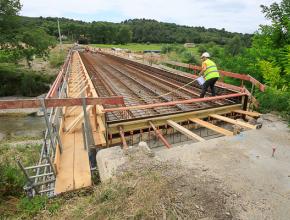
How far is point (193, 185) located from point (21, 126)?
20999 mm

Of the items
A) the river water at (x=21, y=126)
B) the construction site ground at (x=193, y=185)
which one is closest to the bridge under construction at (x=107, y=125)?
the construction site ground at (x=193, y=185)

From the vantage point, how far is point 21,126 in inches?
808

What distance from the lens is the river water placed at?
61.2 ft

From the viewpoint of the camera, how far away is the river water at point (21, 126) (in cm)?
1866

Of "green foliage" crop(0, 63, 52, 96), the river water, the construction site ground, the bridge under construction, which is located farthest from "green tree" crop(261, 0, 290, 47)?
"green foliage" crop(0, 63, 52, 96)

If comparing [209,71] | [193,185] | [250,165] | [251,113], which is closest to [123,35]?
[209,71]

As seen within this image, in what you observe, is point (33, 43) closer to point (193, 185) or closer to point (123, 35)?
point (193, 185)

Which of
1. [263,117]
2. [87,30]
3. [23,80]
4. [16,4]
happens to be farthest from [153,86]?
[87,30]

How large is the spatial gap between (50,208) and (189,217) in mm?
2173

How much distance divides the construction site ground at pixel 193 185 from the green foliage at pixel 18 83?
106ft

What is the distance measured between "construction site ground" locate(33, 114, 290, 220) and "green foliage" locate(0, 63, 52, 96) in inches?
1268

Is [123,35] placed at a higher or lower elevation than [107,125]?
higher

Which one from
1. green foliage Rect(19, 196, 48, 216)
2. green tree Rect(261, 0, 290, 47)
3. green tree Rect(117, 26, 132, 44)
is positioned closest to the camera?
green foliage Rect(19, 196, 48, 216)

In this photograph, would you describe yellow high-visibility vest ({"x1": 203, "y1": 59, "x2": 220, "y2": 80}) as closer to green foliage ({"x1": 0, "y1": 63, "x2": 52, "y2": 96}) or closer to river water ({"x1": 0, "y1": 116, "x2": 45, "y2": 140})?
river water ({"x1": 0, "y1": 116, "x2": 45, "y2": 140})
